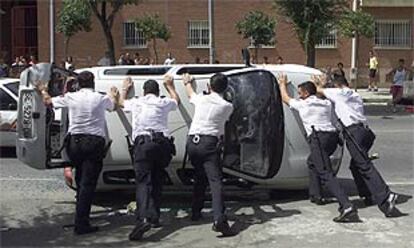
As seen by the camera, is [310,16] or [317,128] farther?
[310,16]

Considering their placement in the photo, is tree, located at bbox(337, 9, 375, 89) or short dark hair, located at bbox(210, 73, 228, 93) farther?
tree, located at bbox(337, 9, 375, 89)

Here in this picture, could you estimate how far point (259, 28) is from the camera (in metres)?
34.4

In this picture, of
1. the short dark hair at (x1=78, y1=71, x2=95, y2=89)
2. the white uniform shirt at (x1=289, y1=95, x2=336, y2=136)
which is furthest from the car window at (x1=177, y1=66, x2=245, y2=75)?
the short dark hair at (x1=78, y1=71, x2=95, y2=89)

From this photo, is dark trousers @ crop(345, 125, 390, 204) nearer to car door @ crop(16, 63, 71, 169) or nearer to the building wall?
car door @ crop(16, 63, 71, 169)

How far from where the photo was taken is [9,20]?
150 ft

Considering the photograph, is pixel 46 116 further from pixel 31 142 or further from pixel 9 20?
pixel 9 20

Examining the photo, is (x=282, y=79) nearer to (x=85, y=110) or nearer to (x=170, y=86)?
(x=170, y=86)

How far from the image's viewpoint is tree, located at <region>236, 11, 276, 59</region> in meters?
34.4

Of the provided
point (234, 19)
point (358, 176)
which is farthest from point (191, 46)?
point (358, 176)

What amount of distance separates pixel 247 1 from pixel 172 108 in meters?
31.7

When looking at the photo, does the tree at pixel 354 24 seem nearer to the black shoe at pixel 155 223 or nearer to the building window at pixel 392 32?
the building window at pixel 392 32

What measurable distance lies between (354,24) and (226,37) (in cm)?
1064

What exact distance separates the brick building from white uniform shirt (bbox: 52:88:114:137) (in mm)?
31178

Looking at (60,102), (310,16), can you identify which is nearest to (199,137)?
(60,102)
